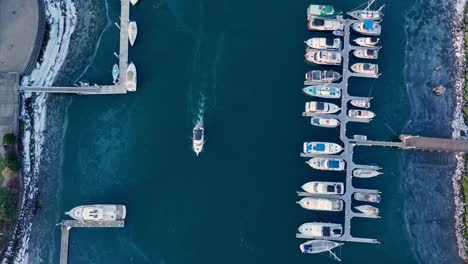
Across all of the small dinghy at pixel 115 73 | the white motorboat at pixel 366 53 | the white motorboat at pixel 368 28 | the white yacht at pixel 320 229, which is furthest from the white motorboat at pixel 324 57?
the small dinghy at pixel 115 73

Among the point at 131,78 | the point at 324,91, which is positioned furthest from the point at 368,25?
the point at 131,78

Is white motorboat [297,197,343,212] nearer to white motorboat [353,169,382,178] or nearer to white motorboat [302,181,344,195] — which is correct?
white motorboat [302,181,344,195]

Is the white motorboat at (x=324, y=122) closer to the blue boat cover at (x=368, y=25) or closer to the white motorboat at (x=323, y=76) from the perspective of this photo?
the white motorboat at (x=323, y=76)

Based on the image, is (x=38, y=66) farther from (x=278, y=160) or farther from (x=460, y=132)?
(x=460, y=132)

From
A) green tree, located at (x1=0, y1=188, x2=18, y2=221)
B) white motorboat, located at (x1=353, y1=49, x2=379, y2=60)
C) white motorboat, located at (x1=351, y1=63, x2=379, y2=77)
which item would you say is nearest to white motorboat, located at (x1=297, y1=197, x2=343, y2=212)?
white motorboat, located at (x1=351, y1=63, x2=379, y2=77)

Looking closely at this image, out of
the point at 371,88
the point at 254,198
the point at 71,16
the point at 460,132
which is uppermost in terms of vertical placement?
the point at 71,16

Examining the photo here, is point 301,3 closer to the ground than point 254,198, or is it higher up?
higher up

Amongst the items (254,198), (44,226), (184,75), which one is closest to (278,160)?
(254,198)
